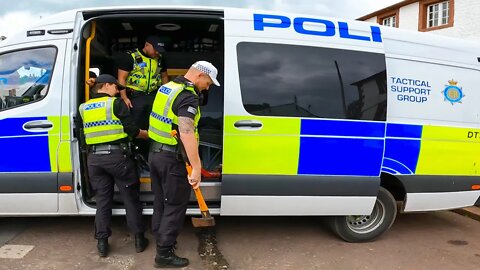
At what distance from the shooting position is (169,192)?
3.55 meters

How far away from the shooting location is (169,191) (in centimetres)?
355

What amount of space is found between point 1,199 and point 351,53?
3.41 m

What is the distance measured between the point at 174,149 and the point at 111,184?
759 millimetres

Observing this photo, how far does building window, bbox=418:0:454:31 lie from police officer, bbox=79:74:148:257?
19.1 metres

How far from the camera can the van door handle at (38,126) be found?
3707mm

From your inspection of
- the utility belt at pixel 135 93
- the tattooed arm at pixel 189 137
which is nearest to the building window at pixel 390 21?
the utility belt at pixel 135 93

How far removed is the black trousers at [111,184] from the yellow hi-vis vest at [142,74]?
106 centimetres

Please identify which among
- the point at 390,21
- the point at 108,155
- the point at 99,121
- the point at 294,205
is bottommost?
the point at 294,205

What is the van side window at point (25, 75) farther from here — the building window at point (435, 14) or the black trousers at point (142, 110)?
the building window at point (435, 14)

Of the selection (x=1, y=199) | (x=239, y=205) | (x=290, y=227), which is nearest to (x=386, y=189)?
(x=290, y=227)

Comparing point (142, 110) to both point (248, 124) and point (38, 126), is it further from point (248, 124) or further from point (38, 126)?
point (248, 124)

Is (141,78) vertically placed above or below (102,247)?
above

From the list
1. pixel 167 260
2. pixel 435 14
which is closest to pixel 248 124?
pixel 167 260

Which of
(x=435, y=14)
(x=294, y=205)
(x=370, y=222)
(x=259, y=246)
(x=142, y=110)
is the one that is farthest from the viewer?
(x=435, y=14)
